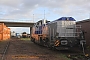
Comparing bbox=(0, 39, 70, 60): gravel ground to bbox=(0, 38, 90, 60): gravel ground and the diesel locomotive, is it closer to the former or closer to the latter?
bbox=(0, 38, 90, 60): gravel ground

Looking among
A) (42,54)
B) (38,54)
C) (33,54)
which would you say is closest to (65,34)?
(42,54)

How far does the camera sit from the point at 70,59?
12648 millimetres

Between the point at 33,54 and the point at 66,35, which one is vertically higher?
the point at 66,35

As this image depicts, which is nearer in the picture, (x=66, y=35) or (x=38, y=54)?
(x=38, y=54)

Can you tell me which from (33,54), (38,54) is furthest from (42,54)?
(33,54)

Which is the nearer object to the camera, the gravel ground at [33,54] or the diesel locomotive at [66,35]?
the gravel ground at [33,54]

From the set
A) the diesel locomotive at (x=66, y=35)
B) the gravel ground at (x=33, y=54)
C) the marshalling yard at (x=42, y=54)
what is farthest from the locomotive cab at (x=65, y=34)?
the gravel ground at (x=33, y=54)

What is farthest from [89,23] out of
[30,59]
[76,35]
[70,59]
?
[30,59]

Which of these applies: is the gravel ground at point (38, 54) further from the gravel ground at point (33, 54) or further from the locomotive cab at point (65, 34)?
the locomotive cab at point (65, 34)

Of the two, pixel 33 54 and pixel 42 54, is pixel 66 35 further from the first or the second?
pixel 33 54

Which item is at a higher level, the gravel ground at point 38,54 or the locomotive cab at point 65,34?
the locomotive cab at point 65,34

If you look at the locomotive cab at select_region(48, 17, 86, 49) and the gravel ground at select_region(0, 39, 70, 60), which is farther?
the locomotive cab at select_region(48, 17, 86, 49)

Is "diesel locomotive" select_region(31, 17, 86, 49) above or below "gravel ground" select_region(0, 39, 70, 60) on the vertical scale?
above

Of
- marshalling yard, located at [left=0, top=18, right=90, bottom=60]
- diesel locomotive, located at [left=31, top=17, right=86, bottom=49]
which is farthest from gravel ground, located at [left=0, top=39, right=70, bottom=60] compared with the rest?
diesel locomotive, located at [left=31, top=17, right=86, bottom=49]
